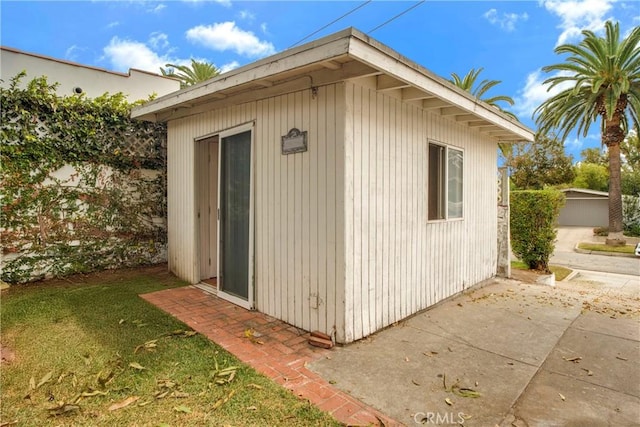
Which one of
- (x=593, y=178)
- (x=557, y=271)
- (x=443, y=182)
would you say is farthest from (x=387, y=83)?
(x=593, y=178)

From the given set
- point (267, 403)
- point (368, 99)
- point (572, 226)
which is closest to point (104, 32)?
point (368, 99)

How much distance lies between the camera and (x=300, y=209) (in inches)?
144

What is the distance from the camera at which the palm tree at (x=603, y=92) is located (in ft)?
46.3

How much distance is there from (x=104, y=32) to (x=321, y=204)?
6.75 metres

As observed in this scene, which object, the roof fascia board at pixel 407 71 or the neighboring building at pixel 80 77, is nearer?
the roof fascia board at pixel 407 71

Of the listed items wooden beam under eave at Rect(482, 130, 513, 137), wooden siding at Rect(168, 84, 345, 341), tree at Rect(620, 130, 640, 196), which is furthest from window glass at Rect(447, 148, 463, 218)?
tree at Rect(620, 130, 640, 196)

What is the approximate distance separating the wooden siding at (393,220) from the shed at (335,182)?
2 cm

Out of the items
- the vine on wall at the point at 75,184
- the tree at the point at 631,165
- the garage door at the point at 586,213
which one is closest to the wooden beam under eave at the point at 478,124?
A: the vine on wall at the point at 75,184

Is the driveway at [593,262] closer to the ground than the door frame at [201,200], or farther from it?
closer to the ground

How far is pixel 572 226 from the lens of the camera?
2620 centimetres

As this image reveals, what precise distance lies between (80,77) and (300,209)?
5.62 metres

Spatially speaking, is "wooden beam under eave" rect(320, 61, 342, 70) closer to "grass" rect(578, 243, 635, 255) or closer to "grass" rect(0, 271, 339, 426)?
"grass" rect(0, 271, 339, 426)

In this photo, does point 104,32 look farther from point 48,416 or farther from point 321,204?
point 48,416

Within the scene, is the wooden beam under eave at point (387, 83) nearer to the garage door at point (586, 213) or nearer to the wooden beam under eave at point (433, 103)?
the wooden beam under eave at point (433, 103)
